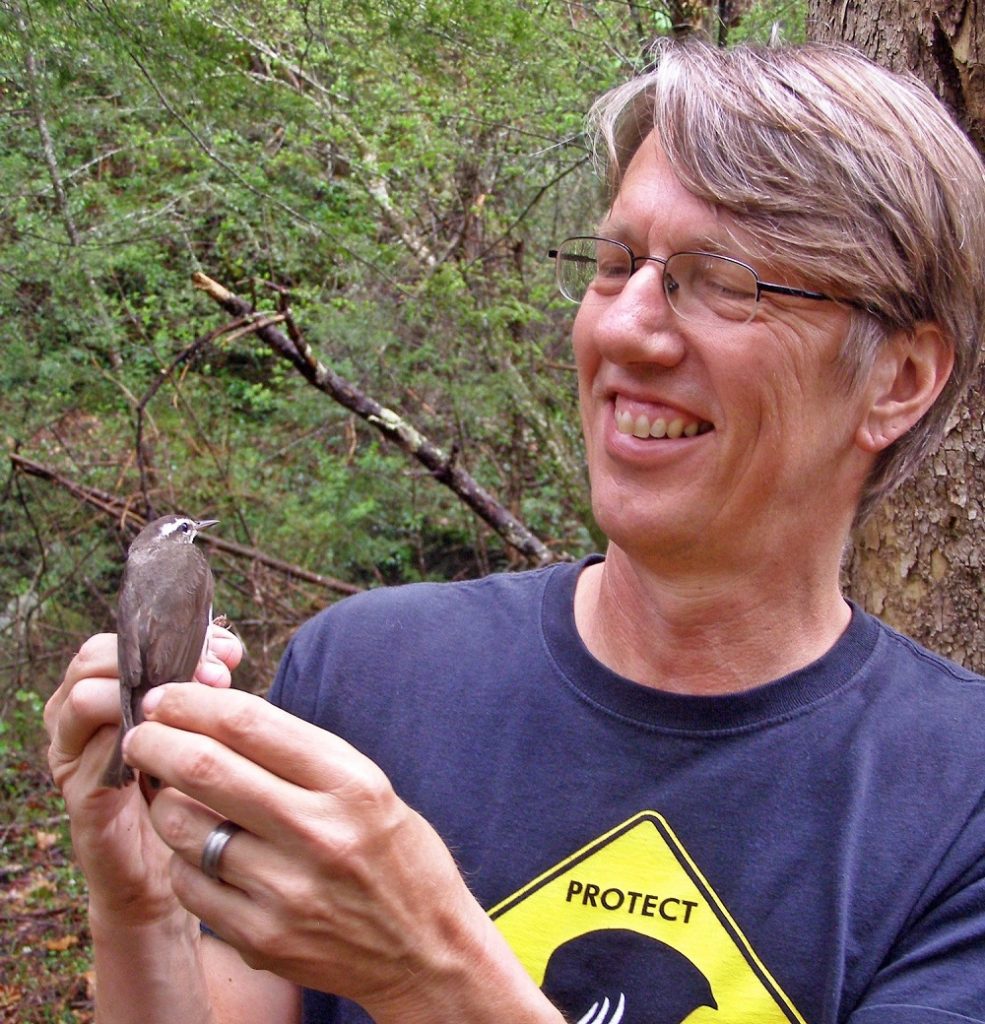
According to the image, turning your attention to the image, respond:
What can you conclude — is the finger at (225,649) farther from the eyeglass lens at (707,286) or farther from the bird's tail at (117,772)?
the eyeglass lens at (707,286)

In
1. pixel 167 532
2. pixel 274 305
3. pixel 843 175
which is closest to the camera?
pixel 843 175

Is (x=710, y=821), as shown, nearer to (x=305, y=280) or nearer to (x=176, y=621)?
(x=176, y=621)

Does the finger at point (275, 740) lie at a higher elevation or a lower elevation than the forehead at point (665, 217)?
lower

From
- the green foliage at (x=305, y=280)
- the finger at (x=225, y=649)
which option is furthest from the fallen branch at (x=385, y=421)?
the finger at (x=225, y=649)

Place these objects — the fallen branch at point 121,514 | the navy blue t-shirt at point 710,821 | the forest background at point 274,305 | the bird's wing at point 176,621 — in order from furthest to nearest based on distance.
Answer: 1. the fallen branch at point 121,514
2. the forest background at point 274,305
3. the bird's wing at point 176,621
4. the navy blue t-shirt at point 710,821

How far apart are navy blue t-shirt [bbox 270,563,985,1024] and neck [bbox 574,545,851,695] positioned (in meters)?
0.06

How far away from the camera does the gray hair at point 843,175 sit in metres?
1.66

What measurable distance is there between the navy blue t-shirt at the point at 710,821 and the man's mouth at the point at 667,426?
408 millimetres

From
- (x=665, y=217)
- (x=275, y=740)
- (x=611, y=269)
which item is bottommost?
(x=275, y=740)

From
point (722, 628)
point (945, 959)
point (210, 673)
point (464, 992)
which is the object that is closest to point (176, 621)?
point (210, 673)

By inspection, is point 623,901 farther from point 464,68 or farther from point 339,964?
point 464,68

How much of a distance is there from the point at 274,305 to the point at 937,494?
16.9 feet

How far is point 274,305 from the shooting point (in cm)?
696

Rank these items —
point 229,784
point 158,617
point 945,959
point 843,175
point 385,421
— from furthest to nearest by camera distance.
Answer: point 385,421, point 158,617, point 843,175, point 945,959, point 229,784
